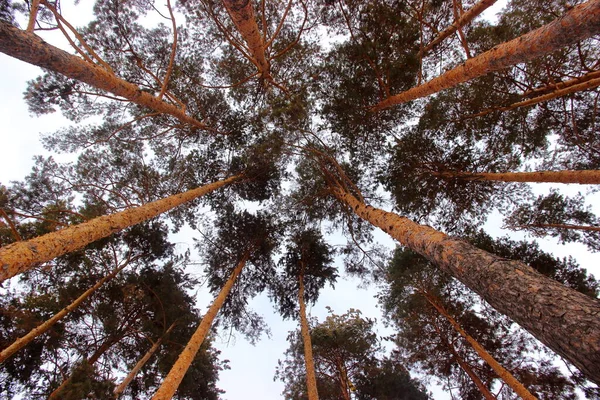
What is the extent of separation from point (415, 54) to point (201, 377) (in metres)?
14.2

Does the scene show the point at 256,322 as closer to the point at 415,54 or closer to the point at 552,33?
the point at 415,54

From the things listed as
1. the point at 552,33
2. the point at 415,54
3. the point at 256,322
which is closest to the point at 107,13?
the point at 415,54

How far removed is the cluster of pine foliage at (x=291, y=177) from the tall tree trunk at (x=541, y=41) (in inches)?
4.6

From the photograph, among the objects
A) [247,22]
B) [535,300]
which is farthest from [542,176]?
[247,22]

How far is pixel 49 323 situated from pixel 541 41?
11.3m

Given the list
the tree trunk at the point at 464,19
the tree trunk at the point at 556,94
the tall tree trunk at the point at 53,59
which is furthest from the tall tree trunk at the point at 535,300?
the tall tree trunk at the point at 53,59

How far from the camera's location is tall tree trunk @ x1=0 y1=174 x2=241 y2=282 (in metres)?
3.35

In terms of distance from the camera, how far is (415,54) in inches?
319

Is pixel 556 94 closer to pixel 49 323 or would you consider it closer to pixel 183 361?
pixel 183 361

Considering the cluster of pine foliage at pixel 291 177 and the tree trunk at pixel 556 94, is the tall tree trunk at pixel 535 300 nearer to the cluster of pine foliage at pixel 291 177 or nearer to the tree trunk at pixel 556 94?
the cluster of pine foliage at pixel 291 177

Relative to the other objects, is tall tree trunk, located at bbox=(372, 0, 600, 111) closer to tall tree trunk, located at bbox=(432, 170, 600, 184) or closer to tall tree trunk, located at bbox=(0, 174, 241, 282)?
tall tree trunk, located at bbox=(432, 170, 600, 184)

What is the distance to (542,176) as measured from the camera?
715 centimetres

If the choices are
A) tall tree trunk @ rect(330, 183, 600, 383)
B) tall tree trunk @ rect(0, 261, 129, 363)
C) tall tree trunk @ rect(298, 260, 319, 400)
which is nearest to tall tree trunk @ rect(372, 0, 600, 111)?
tall tree trunk @ rect(330, 183, 600, 383)

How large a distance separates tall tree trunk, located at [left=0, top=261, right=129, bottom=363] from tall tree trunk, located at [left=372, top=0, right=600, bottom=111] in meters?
10.8
